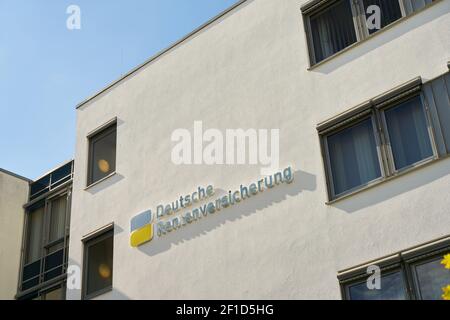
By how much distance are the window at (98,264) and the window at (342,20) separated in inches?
271

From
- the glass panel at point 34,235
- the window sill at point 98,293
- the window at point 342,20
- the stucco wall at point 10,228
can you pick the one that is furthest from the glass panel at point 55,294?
the window at point 342,20

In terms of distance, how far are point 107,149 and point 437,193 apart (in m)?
10.1

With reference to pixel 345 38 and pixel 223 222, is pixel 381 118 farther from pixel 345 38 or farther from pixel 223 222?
pixel 223 222

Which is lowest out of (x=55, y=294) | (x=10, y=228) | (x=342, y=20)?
(x=55, y=294)

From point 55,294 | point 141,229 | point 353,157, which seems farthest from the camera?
point 55,294

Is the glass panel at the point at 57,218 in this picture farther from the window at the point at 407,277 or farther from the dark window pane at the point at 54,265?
the window at the point at 407,277

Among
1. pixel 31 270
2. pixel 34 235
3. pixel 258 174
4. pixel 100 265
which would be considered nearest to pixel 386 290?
pixel 258 174

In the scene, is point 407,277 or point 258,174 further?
point 258,174

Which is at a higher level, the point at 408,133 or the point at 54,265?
the point at 54,265

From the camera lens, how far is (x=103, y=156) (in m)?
20.8

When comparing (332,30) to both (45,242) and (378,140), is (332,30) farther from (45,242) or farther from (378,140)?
(45,242)

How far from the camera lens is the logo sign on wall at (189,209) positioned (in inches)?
630

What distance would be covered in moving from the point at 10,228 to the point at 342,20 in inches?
516

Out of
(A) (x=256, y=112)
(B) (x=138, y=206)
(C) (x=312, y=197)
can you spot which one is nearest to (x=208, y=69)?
(A) (x=256, y=112)
